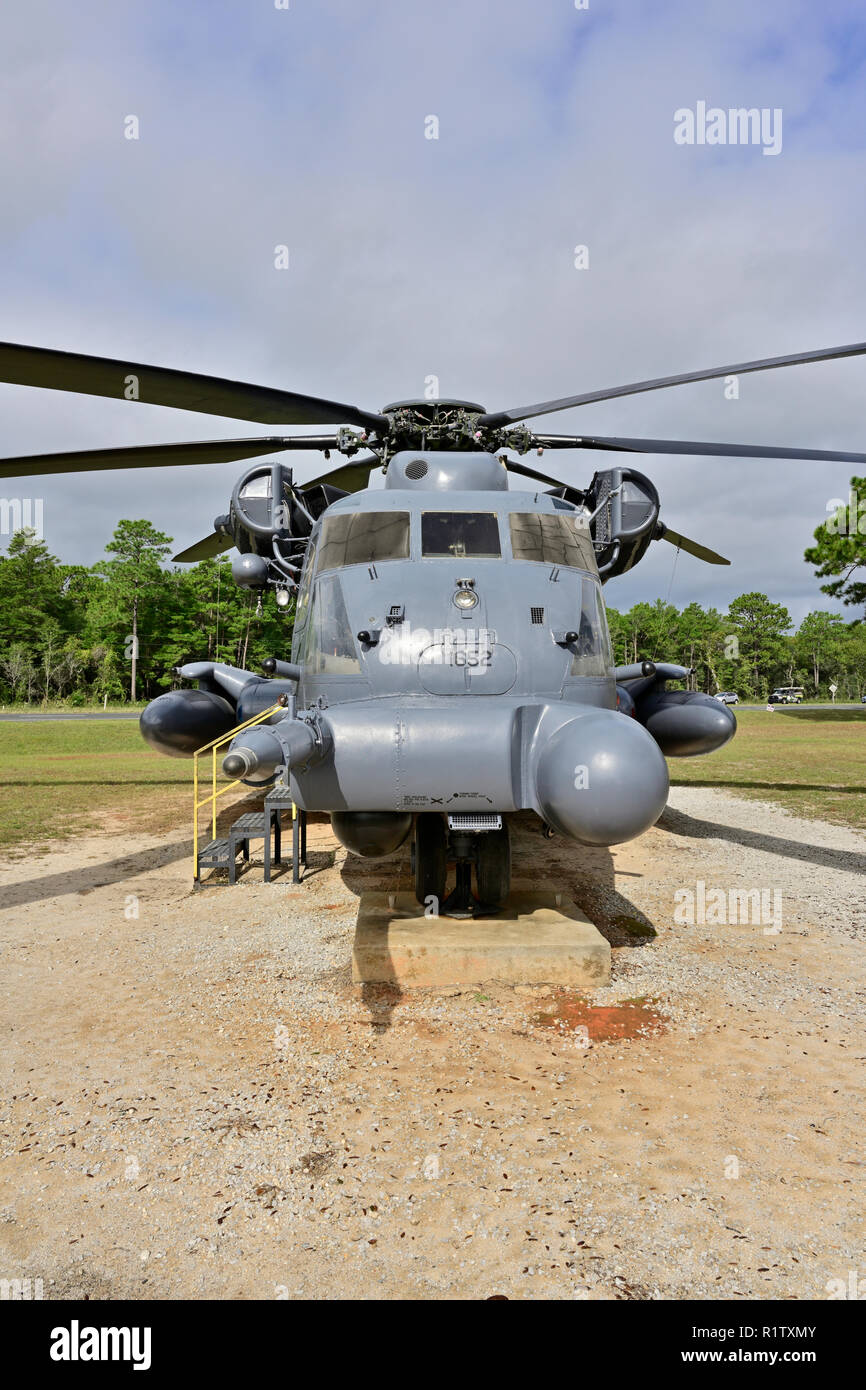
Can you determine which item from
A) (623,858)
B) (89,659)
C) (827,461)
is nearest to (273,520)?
(827,461)

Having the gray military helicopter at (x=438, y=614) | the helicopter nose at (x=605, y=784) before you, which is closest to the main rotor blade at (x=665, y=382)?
the gray military helicopter at (x=438, y=614)

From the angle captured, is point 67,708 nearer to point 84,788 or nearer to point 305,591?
point 84,788

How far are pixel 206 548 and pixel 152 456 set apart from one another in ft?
10.4

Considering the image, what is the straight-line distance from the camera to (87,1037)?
4.02 meters

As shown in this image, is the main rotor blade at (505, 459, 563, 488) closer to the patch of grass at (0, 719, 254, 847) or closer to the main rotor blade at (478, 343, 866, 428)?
the main rotor blade at (478, 343, 866, 428)

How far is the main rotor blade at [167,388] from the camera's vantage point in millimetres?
4191

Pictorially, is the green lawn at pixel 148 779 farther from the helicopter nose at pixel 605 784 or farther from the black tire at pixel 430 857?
the helicopter nose at pixel 605 784

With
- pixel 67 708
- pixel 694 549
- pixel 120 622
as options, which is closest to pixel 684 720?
pixel 694 549

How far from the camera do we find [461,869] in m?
5.00

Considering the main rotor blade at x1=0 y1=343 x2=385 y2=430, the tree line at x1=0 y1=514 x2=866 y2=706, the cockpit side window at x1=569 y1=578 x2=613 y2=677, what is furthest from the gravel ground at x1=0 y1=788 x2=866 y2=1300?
the tree line at x1=0 y1=514 x2=866 y2=706

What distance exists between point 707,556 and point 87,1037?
7929mm

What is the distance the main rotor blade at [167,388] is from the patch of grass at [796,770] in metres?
8.65

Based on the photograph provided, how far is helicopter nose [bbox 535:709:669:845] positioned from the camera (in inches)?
126

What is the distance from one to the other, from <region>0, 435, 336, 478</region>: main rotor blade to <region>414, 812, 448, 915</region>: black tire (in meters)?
3.49
